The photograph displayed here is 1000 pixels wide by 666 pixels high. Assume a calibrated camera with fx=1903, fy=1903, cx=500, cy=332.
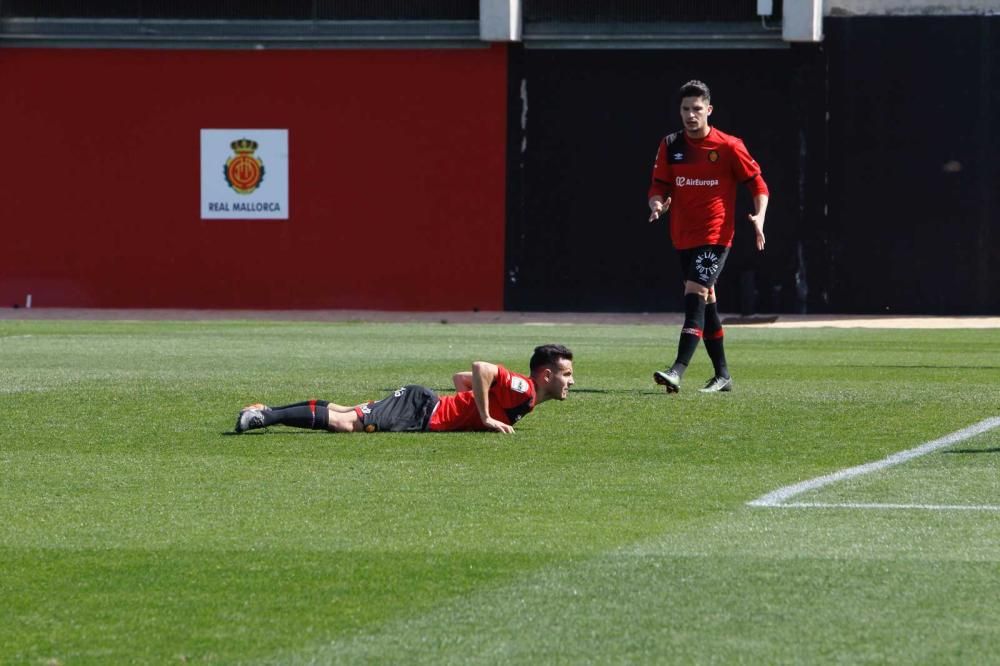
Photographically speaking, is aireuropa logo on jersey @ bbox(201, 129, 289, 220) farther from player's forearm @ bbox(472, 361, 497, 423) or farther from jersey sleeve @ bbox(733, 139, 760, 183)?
player's forearm @ bbox(472, 361, 497, 423)

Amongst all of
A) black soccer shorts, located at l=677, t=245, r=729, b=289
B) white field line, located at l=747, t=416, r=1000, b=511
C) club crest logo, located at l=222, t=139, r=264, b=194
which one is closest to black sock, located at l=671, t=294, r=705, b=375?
black soccer shorts, located at l=677, t=245, r=729, b=289

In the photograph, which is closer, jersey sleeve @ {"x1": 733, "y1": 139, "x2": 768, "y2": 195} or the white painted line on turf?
the white painted line on turf

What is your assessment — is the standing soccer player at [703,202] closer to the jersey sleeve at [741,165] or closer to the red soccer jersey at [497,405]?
the jersey sleeve at [741,165]

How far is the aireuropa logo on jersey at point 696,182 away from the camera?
13445 millimetres

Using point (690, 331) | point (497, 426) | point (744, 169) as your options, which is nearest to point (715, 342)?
point (690, 331)

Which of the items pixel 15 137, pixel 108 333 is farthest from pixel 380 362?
pixel 15 137

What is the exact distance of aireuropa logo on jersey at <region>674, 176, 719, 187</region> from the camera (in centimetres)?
1345

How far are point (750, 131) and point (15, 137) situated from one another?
38.7ft

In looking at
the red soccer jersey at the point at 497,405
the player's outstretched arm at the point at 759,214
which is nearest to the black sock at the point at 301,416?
the red soccer jersey at the point at 497,405

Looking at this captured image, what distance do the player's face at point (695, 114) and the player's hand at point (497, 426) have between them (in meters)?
3.67

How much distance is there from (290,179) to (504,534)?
79.1 feet

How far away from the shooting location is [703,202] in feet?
44.1

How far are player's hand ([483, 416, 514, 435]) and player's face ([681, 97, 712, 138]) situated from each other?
3673 mm

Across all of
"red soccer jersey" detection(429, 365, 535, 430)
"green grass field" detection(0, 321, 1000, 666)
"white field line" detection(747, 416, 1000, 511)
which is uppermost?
"red soccer jersey" detection(429, 365, 535, 430)
